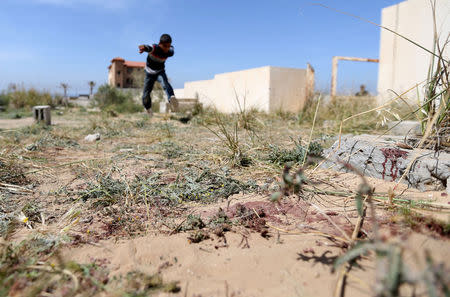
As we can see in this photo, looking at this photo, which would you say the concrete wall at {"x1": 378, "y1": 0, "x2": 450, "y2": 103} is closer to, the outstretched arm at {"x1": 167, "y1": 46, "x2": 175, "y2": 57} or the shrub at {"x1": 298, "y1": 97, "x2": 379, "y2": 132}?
the shrub at {"x1": 298, "y1": 97, "x2": 379, "y2": 132}

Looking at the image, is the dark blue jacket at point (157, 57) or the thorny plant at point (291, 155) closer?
the thorny plant at point (291, 155)

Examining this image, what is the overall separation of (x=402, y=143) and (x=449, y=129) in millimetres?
283

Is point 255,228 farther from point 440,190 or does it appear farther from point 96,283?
point 440,190

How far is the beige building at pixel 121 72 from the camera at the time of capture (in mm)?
31203

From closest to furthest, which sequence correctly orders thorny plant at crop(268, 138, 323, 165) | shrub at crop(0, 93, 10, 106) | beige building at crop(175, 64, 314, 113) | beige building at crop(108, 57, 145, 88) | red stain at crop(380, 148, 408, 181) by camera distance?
red stain at crop(380, 148, 408, 181) → thorny plant at crop(268, 138, 323, 165) → beige building at crop(175, 64, 314, 113) → shrub at crop(0, 93, 10, 106) → beige building at crop(108, 57, 145, 88)

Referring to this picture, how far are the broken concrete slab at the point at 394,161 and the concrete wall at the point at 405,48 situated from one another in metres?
4.43

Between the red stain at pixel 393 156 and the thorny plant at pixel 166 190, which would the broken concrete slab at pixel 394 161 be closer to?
the red stain at pixel 393 156

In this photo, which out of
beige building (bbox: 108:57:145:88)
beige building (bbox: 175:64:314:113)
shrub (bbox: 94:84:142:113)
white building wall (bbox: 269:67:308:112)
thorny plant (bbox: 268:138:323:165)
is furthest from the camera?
beige building (bbox: 108:57:145:88)

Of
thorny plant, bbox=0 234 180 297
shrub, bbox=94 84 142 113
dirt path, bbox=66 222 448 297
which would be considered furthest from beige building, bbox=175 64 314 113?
thorny plant, bbox=0 234 180 297

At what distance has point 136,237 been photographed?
135 cm

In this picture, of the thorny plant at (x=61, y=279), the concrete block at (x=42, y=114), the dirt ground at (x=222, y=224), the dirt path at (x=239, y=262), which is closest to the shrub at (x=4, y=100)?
the concrete block at (x=42, y=114)

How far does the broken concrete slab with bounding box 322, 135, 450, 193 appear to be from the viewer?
5.52 feet

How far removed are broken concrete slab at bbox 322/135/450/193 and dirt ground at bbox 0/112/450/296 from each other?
0.10 metres

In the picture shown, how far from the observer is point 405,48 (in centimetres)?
714
